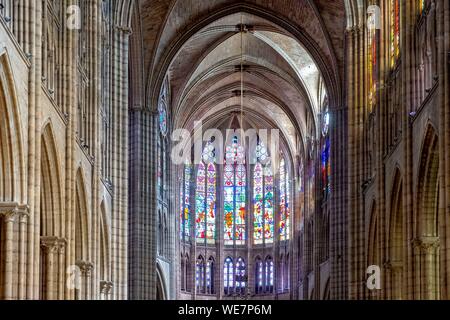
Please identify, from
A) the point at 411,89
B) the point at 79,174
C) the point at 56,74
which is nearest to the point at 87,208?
the point at 79,174

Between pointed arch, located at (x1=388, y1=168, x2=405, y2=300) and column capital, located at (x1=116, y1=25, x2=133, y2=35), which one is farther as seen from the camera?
column capital, located at (x1=116, y1=25, x2=133, y2=35)

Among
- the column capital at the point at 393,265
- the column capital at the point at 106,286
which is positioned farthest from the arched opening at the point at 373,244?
the column capital at the point at 106,286

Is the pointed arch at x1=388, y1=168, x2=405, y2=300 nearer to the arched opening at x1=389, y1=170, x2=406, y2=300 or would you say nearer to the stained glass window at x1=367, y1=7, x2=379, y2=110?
the arched opening at x1=389, y1=170, x2=406, y2=300

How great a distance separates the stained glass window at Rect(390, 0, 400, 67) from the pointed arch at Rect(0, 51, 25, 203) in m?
15.2

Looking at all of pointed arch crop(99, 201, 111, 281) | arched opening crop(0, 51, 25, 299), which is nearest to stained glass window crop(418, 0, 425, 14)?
arched opening crop(0, 51, 25, 299)

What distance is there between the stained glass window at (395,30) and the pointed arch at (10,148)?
15.2 meters

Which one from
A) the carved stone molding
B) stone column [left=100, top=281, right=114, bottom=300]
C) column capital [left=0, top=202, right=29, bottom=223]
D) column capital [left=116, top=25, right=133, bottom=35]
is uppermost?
column capital [left=116, top=25, right=133, bottom=35]

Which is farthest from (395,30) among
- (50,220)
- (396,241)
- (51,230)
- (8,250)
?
(8,250)

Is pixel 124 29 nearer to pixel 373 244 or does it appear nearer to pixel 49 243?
pixel 373 244

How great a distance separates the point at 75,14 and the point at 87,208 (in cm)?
658

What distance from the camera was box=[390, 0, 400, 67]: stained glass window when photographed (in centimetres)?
3341

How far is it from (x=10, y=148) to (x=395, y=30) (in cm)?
1659

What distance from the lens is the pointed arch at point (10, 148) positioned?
22.4m

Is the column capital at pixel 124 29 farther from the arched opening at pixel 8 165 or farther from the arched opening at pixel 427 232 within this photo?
the arched opening at pixel 8 165
